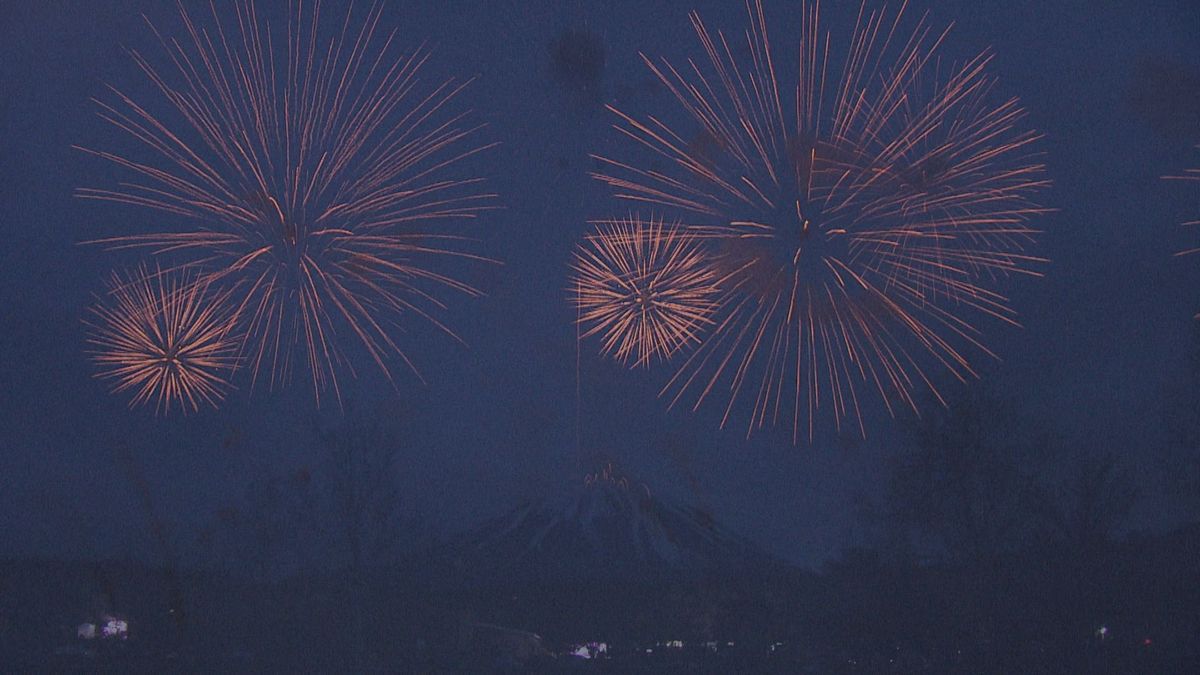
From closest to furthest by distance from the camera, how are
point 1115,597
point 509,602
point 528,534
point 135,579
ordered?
point 1115,597
point 135,579
point 509,602
point 528,534

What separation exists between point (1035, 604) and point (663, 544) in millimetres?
18320

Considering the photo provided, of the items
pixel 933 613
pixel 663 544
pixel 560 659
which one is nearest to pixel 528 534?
pixel 663 544

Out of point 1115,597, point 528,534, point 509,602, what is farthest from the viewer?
point 528,534

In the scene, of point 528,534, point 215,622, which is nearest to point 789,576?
point 528,534

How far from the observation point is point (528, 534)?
3875 cm

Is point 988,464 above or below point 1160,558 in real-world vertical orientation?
above

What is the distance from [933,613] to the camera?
77.5ft

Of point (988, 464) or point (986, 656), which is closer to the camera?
point (986, 656)

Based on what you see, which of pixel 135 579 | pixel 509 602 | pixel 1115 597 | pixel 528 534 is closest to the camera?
pixel 1115 597

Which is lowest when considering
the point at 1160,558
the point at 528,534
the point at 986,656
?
the point at 986,656

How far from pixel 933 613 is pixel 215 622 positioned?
16106mm

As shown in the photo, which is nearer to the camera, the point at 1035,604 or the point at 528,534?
the point at 1035,604

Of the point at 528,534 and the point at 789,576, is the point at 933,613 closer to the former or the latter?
the point at 789,576

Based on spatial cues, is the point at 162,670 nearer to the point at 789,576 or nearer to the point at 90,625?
the point at 90,625
